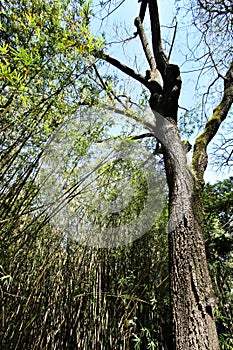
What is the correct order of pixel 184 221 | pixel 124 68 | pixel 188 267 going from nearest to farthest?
1. pixel 188 267
2. pixel 184 221
3. pixel 124 68

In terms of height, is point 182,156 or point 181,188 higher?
point 182,156

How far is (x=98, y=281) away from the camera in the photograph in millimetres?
1903

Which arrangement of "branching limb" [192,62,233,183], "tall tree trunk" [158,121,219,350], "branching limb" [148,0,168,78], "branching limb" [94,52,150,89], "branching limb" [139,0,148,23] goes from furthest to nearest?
"branching limb" [139,0,148,23]
"branching limb" [94,52,150,89]
"branching limb" [148,0,168,78]
"branching limb" [192,62,233,183]
"tall tree trunk" [158,121,219,350]

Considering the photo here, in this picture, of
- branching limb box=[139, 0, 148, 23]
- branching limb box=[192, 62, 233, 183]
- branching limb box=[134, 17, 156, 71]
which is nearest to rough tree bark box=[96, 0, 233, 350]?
branching limb box=[192, 62, 233, 183]

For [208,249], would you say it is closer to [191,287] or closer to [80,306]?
[191,287]

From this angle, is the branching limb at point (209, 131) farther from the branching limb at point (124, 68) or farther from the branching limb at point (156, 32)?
the branching limb at point (124, 68)

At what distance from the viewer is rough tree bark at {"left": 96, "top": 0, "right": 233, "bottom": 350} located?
162 cm

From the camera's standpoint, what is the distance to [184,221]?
6.59ft

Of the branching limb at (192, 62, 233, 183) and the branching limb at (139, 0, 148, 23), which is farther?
the branching limb at (139, 0, 148, 23)

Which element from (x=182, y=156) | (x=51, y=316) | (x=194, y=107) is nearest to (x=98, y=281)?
(x=51, y=316)

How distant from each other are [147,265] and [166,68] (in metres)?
1.77

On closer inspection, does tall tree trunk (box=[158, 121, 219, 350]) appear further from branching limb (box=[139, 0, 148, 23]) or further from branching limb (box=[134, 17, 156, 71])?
branching limb (box=[139, 0, 148, 23])

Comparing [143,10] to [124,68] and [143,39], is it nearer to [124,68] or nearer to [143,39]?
[143,39]

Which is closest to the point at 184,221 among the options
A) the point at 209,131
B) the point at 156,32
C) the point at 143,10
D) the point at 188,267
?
the point at 188,267
